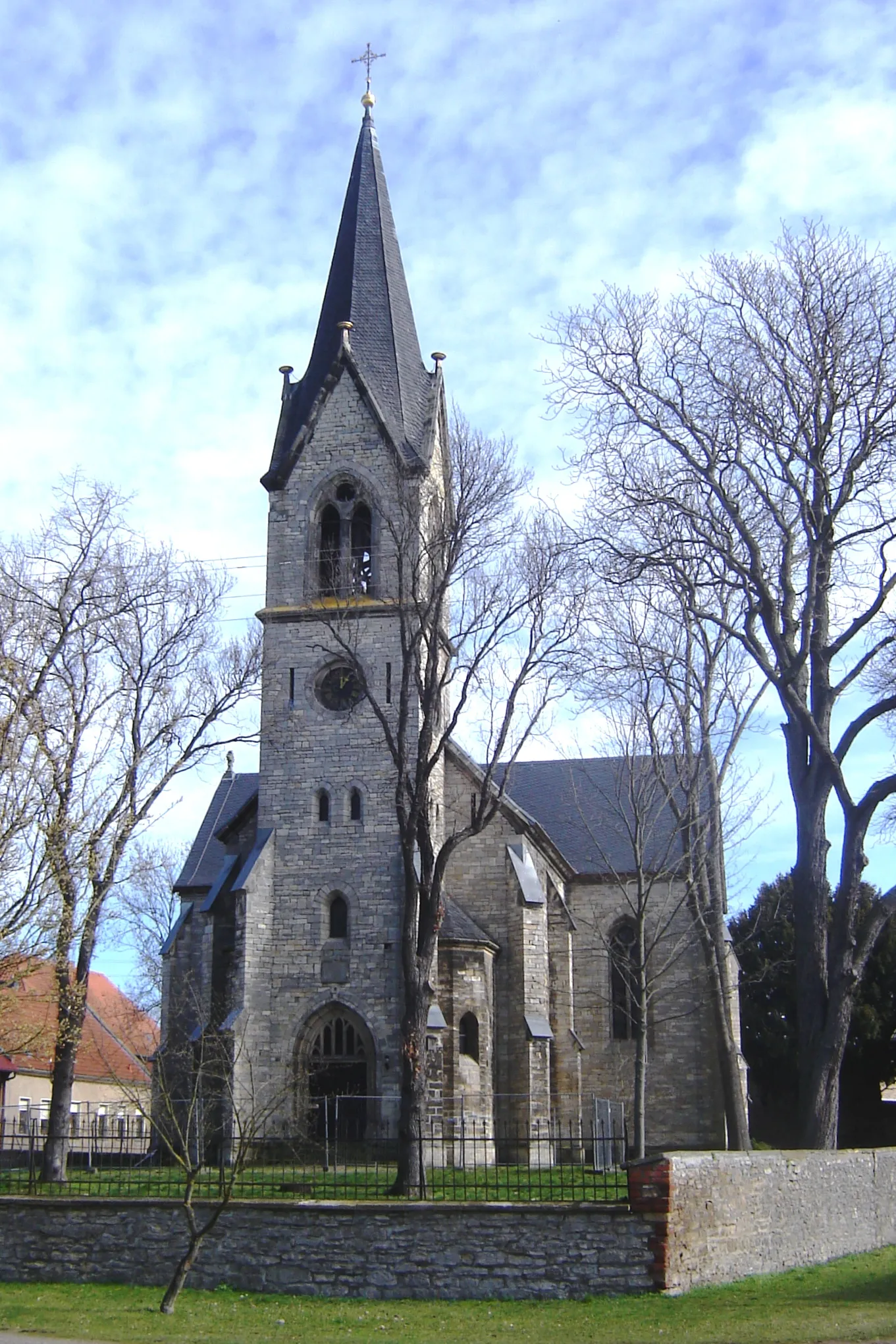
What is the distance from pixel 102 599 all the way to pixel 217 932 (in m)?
8.69

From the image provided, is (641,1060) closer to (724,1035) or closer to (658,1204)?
(724,1035)

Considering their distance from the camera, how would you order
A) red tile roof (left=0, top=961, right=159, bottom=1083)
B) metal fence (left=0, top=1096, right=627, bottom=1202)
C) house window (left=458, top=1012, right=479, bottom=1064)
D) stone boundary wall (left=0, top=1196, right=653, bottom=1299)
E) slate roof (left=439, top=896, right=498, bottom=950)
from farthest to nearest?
1. slate roof (left=439, top=896, right=498, bottom=950)
2. house window (left=458, top=1012, right=479, bottom=1064)
3. red tile roof (left=0, top=961, right=159, bottom=1083)
4. metal fence (left=0, top=1096, right=627, bottom=1202)
5. stone boundary wall (left=0, top=1196, right=653, bottom=1299)

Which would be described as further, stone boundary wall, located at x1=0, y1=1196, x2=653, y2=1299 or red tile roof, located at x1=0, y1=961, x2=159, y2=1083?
red tile roof, located at x1=0, y1=961, x2=159, y2=1083

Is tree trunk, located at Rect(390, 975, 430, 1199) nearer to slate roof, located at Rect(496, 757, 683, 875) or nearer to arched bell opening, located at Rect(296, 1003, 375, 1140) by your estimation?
arched bell opening, located at Rect(296, 1003, 375, 1140)

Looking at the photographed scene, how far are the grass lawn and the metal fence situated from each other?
55.4 inches

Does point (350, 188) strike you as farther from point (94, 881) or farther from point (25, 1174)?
point (25, 1174)

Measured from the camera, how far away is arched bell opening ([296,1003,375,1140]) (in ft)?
86.8

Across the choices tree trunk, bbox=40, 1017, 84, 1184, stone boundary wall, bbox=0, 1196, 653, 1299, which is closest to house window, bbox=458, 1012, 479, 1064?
tree trunk, bbox=40, 1017, 84, 1184

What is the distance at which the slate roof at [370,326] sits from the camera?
102ft

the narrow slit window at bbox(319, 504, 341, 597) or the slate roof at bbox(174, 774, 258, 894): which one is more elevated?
the narrow slit window at bbox(319, 504, 341, 597)

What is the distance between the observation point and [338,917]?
2811cm

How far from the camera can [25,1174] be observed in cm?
2044

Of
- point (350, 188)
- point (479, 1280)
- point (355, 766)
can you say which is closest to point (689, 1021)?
point (355, 766)

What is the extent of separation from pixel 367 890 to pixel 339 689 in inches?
181
